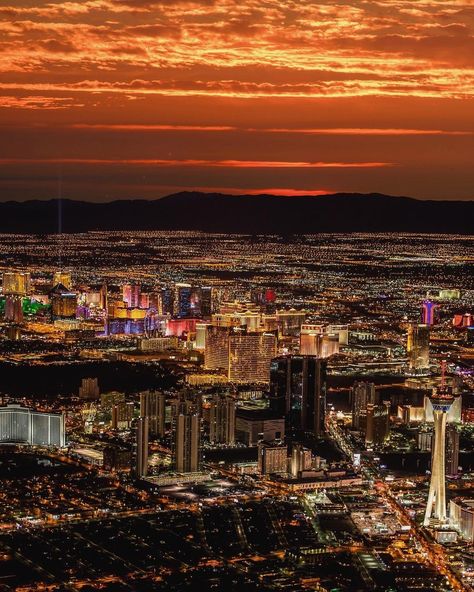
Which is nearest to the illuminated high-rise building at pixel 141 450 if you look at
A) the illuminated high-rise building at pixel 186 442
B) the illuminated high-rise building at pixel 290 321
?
the illuminated high-rise building at pixel 186 442

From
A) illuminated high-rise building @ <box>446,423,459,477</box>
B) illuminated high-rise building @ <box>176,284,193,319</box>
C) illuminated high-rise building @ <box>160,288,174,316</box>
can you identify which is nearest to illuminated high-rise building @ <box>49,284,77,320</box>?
illuminated high-rise building @ <box>160,288,174,316</box>

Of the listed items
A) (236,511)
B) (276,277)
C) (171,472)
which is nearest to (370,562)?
(236,511)

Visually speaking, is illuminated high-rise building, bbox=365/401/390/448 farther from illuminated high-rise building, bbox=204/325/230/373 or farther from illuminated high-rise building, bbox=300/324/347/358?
illuminated high-rise building, bbox=300/324/347/358

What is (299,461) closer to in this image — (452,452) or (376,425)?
(452,452)

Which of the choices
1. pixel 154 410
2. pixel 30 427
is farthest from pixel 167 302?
pixel 30 427

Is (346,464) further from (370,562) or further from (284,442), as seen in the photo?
(370,562)
